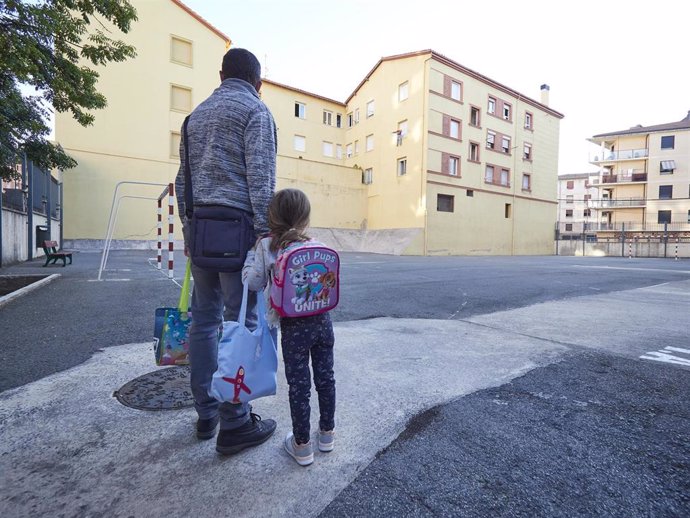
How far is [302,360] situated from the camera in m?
1.78

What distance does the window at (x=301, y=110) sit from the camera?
31830 millimetres

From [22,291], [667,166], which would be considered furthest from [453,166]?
[667,166]

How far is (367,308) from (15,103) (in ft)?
20.5

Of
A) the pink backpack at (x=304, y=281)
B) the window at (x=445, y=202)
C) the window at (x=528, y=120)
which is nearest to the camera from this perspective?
the pink backpack at (x=304, y=281)

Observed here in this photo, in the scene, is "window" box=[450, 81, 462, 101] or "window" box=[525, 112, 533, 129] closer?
"window" box=[450, 81, 462, 101]

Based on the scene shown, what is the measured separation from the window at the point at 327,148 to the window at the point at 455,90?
36.3 feet

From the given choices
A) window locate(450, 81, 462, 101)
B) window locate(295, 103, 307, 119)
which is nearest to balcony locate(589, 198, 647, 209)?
window locate(450, 81, 462, 101)

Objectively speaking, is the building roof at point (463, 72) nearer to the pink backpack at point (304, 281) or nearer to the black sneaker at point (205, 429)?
the pink backpack at point (304, 281)

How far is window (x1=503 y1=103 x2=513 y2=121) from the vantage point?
31.1 m

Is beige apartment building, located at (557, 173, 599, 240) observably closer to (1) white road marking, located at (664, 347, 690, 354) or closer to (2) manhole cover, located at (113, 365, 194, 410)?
(1) white road marking, located at (664, 347, 690, 354)

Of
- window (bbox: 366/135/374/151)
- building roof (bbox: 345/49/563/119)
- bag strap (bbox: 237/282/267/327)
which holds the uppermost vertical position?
building roof (bbox: 345/49/563/119)

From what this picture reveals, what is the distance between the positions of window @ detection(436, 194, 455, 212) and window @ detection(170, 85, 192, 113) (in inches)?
667

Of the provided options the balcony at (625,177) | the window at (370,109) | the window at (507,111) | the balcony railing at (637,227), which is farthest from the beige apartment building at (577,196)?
the window at (370,109)

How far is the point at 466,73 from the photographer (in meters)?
27.8
